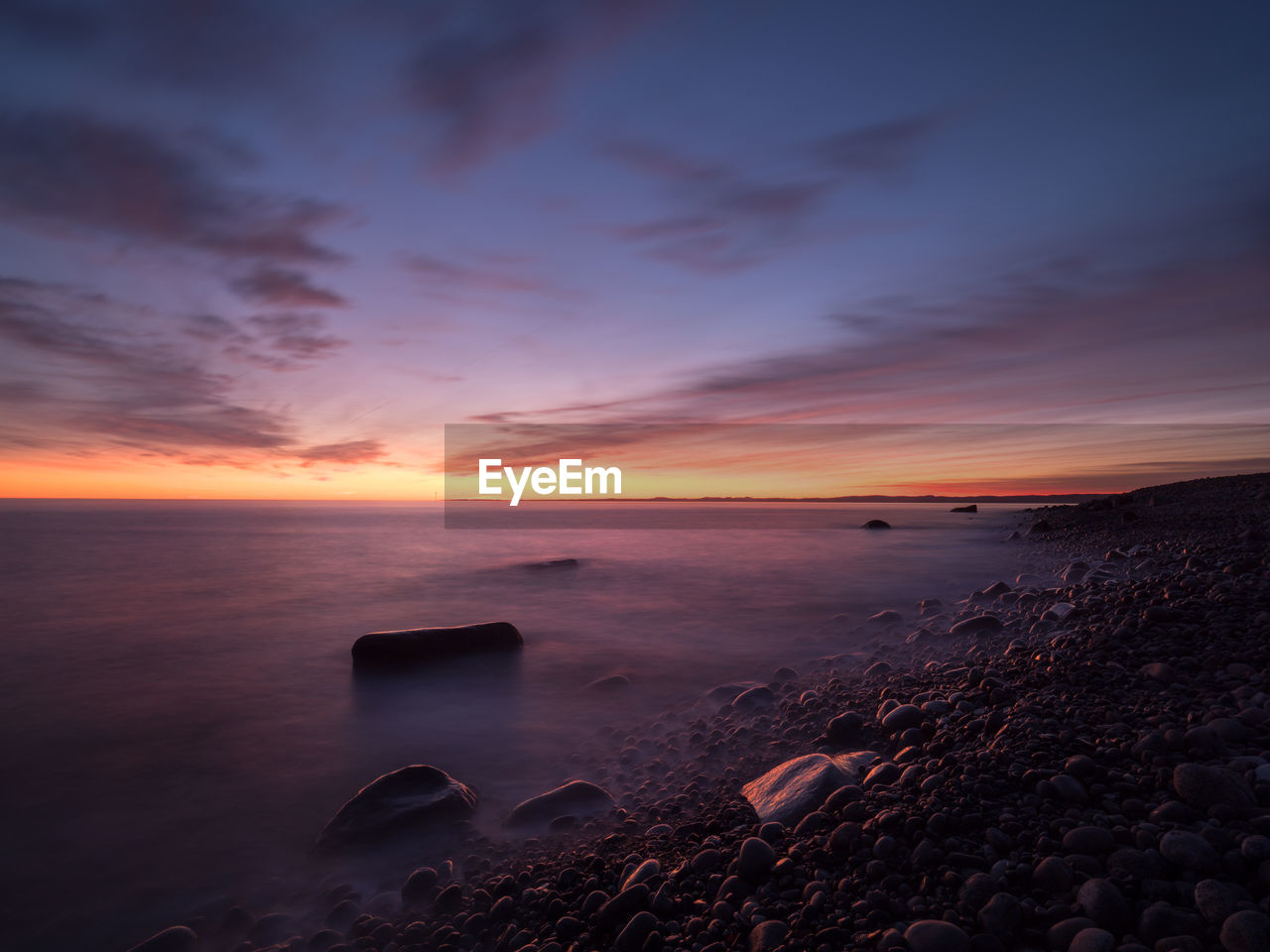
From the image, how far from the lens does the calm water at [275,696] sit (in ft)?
12.9

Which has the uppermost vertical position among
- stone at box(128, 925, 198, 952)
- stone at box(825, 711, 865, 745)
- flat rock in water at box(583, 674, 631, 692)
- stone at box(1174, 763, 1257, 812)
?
stone at box(1174, 763, 1257, 812)

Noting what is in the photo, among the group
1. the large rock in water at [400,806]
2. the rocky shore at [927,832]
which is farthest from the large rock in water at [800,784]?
the large rock in water at [400,806]

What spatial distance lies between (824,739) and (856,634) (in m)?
4.71

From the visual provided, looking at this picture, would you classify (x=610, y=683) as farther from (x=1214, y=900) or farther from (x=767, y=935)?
(x=1214, y=900)

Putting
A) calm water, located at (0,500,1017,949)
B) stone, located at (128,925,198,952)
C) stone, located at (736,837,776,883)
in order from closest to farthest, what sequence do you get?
stone, located at (736,837,776,883) → stone, located at (128,925,198,952) → calm water, located at (0,500,1017,949)

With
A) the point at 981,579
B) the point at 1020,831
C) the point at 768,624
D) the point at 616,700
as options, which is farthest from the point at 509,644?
the point at 981,579

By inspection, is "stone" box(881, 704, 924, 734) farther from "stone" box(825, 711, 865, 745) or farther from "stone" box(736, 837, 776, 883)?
"stone" box(736, 837, 776, 883)

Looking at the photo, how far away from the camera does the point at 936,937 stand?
2082 mm

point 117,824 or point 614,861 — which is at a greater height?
point 614,861

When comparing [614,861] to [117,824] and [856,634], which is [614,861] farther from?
[856,634]

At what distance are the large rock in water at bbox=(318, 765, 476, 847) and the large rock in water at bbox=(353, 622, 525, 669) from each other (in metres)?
3.84

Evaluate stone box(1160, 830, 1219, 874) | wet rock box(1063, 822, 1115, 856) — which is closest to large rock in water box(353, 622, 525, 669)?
wet rock box(1063, 822, 1115, 856)

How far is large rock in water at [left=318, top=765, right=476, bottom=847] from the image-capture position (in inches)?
160

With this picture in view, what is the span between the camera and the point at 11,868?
3.80m
